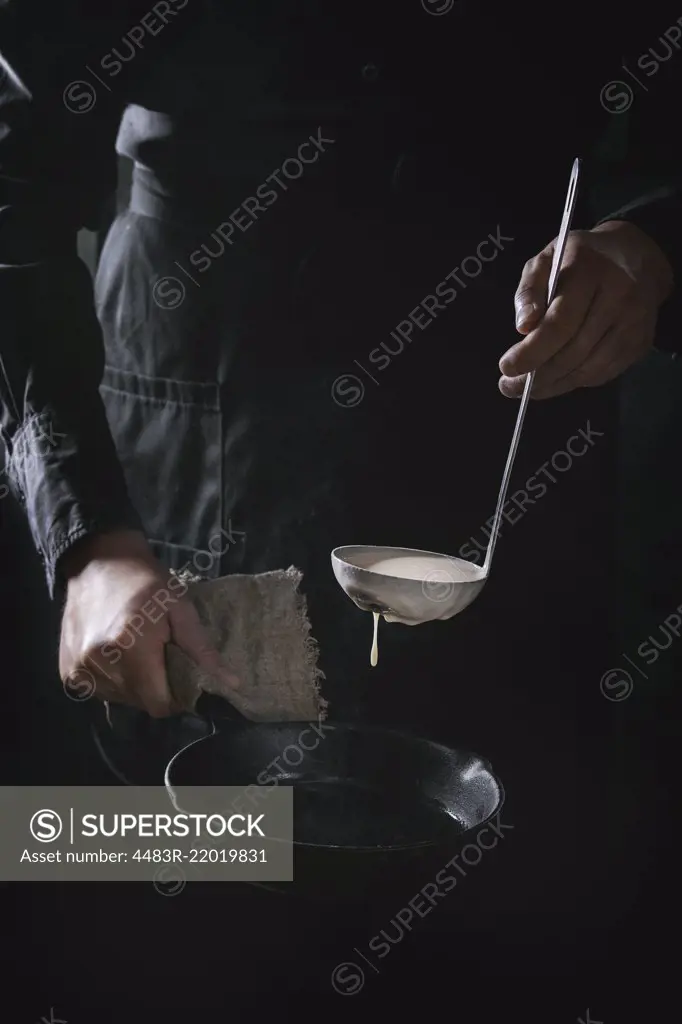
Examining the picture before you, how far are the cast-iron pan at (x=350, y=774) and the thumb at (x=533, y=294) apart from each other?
11.7 inches

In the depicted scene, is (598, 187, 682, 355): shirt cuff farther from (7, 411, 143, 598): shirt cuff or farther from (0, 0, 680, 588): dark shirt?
(7, 411, 143, 598): shirt cuff

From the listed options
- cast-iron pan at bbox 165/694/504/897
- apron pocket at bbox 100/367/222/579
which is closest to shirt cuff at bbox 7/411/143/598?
apron pocket at bbox 100/367/222/579

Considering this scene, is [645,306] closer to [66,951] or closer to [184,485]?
[184,485]

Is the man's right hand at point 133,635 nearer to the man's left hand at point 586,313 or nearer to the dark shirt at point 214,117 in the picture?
the dark shirt at point 214,117

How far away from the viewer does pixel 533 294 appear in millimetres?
743

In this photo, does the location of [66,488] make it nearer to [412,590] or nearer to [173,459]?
[173,459]

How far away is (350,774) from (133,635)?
0.18 m

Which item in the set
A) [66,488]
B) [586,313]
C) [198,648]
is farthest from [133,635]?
[586,313]

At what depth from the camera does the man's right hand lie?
0.78 m

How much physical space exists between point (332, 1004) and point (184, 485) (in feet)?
1.57

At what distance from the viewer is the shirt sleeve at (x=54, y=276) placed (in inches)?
35.6

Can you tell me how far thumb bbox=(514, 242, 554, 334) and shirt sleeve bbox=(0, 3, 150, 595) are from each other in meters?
0.36

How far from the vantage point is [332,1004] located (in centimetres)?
75

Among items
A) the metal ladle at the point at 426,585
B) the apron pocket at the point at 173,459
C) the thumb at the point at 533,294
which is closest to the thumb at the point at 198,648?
the metal ladle at the point at 426,585
